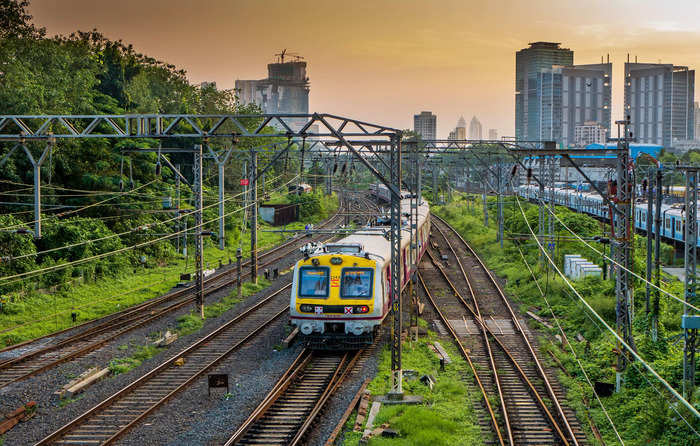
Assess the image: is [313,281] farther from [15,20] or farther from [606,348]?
[15,20]

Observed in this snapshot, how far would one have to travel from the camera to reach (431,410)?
40.3 ft

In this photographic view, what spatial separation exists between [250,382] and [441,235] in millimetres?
29752

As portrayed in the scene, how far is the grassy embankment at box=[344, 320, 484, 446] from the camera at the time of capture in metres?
10.9

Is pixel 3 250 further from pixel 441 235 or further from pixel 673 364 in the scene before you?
pixel 441 235

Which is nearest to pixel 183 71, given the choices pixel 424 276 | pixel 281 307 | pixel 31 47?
pixel 31 47

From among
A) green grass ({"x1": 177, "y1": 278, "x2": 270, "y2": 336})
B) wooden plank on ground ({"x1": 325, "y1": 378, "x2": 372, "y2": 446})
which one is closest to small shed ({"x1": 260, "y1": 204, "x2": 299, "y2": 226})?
green grass ({"x1": 177, "y1": 278, "x2": 270, "y2": 336})

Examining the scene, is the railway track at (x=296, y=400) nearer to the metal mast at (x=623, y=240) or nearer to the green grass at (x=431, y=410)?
the green grass at (x=431, y=410)

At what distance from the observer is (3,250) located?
2272 centimetres

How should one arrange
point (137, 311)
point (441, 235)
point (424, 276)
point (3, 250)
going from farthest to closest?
point (441, 235), point (424, 276), point (3, 250), point (137, 311)

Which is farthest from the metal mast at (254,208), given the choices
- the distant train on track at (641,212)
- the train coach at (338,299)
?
the distant train on track at (641,212)

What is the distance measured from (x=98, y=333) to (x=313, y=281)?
6693 millimetres

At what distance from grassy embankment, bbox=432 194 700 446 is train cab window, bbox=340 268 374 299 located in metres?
4.81

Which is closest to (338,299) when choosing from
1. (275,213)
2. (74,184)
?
(74,184)

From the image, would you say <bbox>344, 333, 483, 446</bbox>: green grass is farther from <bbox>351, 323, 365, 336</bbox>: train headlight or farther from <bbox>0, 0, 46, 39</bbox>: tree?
<bbox>0, 0, 46, 39</bbox>: tree
